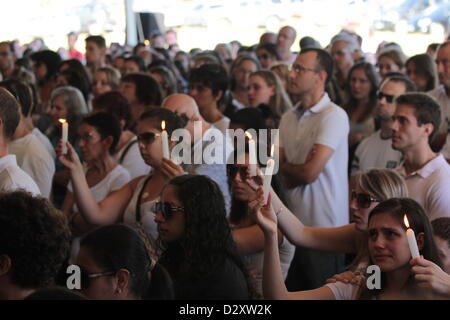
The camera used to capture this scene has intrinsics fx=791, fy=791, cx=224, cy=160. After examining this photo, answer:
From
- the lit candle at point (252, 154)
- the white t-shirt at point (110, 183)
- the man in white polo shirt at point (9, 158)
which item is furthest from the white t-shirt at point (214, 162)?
the lit candle at point (252, 154)

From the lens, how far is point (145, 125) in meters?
3.99

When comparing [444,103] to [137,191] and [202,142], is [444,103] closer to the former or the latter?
[202,142]

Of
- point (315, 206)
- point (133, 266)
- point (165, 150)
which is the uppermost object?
point (165, 150)

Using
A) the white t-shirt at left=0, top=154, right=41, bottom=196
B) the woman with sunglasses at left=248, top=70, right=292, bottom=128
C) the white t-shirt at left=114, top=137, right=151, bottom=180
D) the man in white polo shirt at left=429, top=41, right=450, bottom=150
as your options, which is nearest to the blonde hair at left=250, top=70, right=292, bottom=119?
the woman with sunglasses at left=248, top=70, right=292, bottom=128

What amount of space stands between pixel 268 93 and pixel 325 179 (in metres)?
1.65

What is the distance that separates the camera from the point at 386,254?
266cm

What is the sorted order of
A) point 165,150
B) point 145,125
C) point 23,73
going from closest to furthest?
point 165,150
point 145,125
point 23,73

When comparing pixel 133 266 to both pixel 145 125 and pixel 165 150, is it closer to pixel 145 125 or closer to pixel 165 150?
pixel 165 150

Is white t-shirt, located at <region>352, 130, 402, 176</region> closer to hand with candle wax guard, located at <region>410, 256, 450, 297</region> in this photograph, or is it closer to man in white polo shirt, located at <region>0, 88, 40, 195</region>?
man in white polo shirt, located at <region>0, 88, 40, 195</region>

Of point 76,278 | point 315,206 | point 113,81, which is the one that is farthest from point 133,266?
point 113,81

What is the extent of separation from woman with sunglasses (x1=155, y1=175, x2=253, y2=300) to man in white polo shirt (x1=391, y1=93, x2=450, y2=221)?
1212mm

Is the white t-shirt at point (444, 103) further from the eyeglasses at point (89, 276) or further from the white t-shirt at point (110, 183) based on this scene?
the eyeglasses at point (89, 276)

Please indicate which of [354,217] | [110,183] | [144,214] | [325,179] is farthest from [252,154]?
[325,179]
